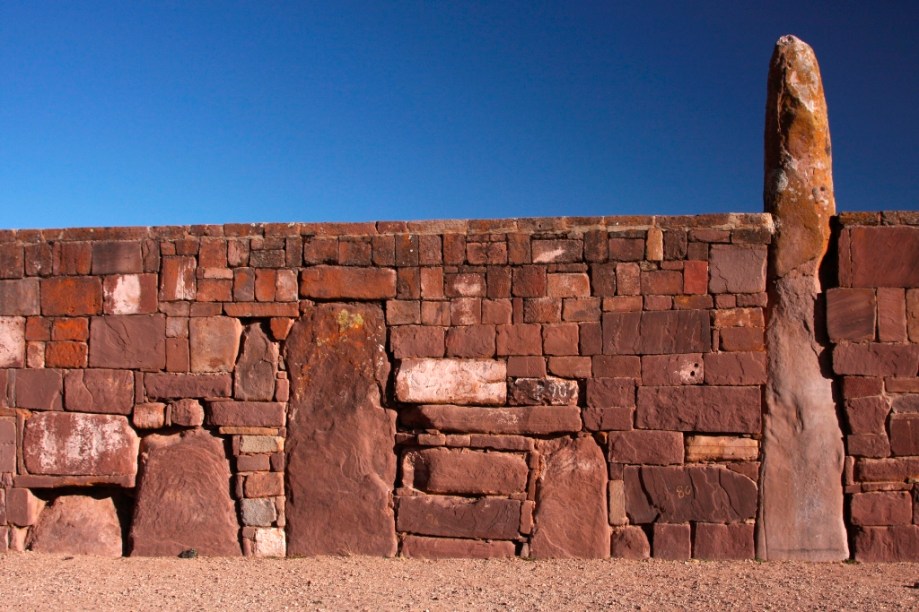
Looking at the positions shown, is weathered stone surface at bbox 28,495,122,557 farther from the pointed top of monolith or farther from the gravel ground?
the pointed top of monolith

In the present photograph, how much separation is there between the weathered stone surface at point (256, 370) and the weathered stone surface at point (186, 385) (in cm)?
11

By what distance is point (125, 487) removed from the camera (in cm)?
767

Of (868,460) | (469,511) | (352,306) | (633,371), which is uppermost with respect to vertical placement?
(352,306)

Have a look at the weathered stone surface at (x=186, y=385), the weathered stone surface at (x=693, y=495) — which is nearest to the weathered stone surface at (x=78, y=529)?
the weathered stone surface at (x=186, y=385)

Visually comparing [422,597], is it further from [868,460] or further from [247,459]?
[868,460]

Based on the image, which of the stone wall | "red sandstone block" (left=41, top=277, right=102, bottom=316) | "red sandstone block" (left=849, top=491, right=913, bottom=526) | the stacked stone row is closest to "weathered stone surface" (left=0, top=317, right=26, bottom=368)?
the stone wall

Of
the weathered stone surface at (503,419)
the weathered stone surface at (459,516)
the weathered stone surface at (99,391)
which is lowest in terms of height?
the weathered stone surface at (459,516)

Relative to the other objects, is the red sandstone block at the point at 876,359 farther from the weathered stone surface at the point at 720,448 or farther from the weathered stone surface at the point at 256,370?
the weathered stone surface at the point at 256,370

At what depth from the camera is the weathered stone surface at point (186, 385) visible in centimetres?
760

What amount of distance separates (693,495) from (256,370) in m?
3.95

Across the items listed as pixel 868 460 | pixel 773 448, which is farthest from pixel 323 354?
pixel 868 460

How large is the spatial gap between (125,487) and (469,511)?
3.12 metres

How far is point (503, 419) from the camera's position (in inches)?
291

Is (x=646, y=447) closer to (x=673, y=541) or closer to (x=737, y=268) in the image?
(x=673, y=541)
